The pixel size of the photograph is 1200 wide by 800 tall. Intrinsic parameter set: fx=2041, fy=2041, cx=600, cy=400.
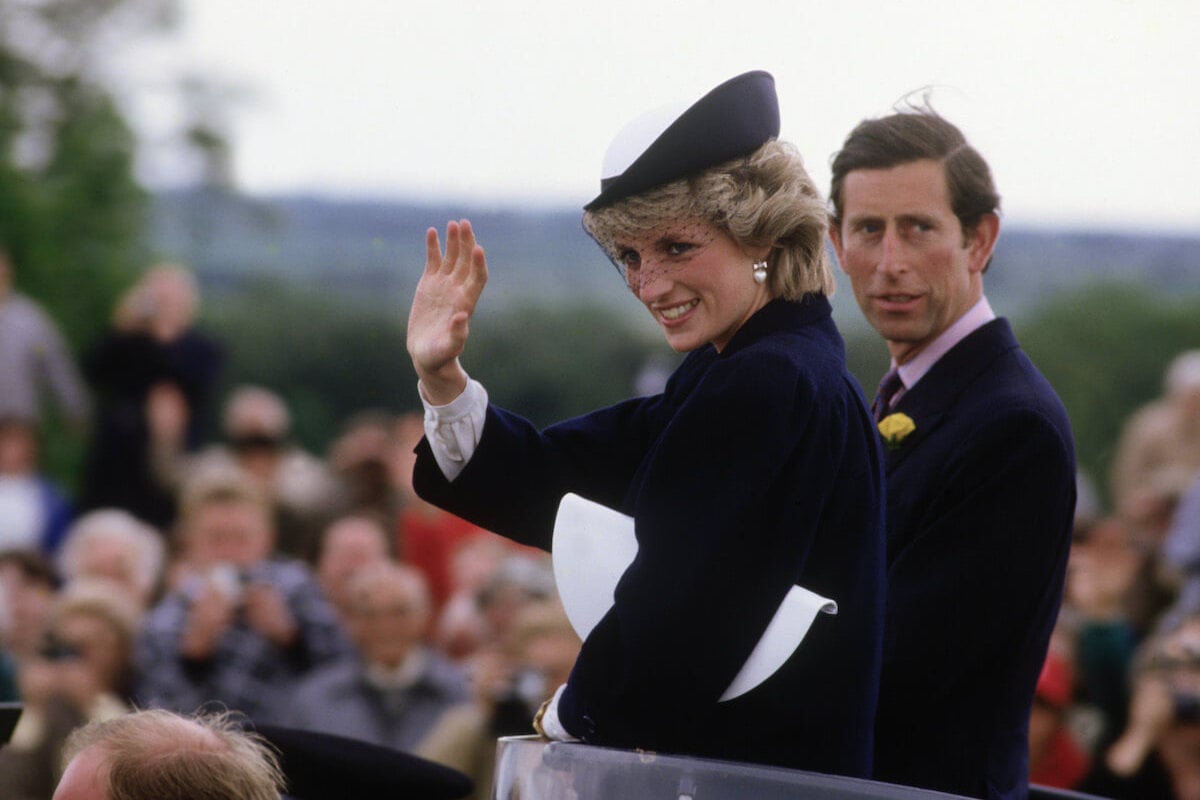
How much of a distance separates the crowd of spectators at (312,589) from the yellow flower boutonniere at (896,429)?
1.89 meters

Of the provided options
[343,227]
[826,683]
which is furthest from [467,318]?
[343,227]

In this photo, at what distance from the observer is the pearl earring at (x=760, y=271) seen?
9.32 feet

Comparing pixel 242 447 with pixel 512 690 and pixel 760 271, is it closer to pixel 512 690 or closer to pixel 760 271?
pixel 512 690

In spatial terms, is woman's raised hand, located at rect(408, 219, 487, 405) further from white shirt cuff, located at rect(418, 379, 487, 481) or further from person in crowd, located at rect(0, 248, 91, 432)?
person in crowd, located at rect(0, 248, 91, 432)

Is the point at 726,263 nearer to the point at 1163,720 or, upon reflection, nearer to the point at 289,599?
the point at 1163,720

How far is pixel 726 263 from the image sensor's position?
2.82m

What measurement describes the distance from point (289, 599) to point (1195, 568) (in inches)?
110

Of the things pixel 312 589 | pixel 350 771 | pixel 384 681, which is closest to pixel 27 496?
pixel 312 589

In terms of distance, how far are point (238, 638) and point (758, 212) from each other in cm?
386

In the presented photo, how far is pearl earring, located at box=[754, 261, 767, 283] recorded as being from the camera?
2.84 meters

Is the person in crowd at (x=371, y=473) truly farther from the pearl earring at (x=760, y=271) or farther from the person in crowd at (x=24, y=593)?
the pearl earring at (x=760, y=271)

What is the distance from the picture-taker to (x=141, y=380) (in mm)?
8797

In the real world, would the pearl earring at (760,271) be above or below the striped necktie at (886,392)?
above

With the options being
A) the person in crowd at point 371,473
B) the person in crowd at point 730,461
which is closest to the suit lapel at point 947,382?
the person in crowd at point 730,461
